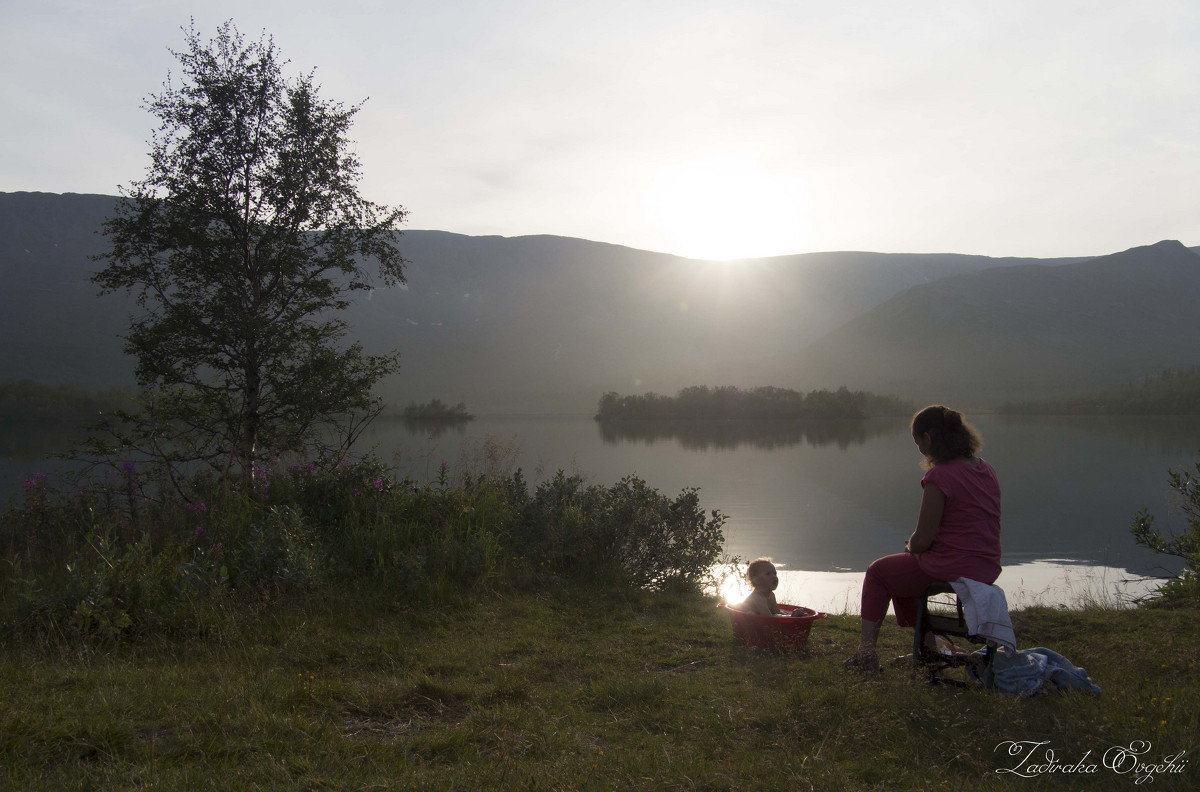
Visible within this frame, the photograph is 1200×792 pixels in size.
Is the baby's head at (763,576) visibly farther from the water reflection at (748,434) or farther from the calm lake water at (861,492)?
the water reflection at (748,434)

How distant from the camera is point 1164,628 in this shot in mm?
5117

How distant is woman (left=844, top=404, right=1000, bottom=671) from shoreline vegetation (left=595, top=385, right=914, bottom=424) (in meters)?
58.8

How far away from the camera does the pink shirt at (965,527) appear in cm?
385

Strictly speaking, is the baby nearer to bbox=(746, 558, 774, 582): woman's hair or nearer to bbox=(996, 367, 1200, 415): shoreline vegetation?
bbox=(746, 558, 774, 582): woman's hair

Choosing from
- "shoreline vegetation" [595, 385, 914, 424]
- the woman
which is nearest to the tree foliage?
the woman

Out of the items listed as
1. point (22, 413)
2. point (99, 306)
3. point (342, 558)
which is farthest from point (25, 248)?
point (342, 558)

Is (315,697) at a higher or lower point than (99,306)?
lower

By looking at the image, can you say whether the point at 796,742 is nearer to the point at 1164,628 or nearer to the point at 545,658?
the point at 545,658

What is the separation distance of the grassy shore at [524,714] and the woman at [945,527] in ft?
1.45

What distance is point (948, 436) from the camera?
13.2 ft

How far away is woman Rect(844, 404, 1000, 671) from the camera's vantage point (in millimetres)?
3863

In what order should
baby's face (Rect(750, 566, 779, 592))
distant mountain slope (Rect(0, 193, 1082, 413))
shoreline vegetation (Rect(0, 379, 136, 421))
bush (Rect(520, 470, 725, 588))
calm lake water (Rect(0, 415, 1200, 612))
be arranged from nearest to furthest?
baby's face (Rect(750, 566, 779, 592)) → bush (Rect(520, 470, 725, 588)) → calm lake water (Rect(0, 415, 1200, 612)) → shoreline vegetation (Rect(0, 379, 136, 421)) → distant mountain slope (Rect(0, 193, 1082, 413))

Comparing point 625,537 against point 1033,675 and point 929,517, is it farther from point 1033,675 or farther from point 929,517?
point 1033,675

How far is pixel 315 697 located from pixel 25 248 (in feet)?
382
